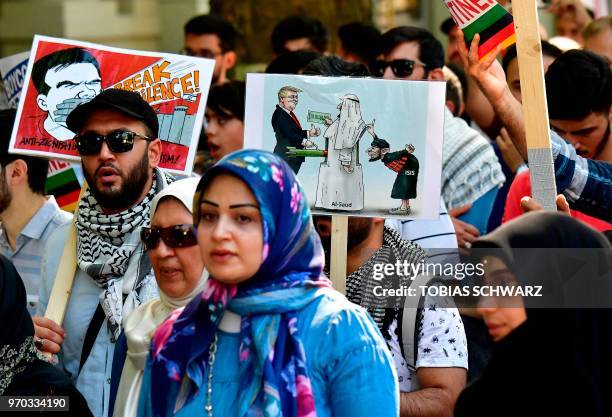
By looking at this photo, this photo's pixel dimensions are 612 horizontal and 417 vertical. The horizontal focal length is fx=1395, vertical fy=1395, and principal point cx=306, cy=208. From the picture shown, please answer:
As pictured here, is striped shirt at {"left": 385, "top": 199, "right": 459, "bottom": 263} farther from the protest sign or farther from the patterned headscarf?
the protest sign

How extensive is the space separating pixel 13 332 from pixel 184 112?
66.4 inches

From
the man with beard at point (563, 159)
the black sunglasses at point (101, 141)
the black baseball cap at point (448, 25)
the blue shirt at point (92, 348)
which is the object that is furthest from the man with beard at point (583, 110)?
the black baseball cap at point (448, 25)

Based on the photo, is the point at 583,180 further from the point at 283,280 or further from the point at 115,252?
the point at 115,252

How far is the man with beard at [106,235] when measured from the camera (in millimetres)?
5289

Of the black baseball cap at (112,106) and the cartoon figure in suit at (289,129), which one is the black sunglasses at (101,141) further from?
the cartoon figure in suit at (289,129)

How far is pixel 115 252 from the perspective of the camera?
5.43 m

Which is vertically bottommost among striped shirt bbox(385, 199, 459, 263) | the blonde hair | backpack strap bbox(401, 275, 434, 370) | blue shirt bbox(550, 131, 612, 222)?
backpack strap bbox(401, 275, 434, 370)

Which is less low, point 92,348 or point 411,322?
point 411,322

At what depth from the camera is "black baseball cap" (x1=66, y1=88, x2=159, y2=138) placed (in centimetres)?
552

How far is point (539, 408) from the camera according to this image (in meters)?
3.54

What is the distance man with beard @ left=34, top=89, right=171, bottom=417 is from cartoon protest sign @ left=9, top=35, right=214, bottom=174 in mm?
299

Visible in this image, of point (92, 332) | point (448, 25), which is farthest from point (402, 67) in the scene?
point (448, 25)

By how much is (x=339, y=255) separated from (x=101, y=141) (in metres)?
1.13

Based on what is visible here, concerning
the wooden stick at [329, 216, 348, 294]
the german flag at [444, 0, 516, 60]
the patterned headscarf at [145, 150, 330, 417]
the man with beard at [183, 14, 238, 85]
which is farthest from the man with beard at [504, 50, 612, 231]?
the man with beard at [183, 14, 238, 85]
